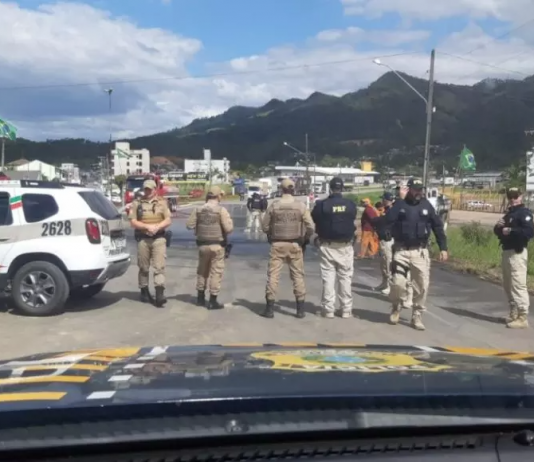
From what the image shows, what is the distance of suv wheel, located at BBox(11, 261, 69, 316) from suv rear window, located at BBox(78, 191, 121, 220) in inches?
39.0

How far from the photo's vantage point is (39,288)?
9664 millimetres

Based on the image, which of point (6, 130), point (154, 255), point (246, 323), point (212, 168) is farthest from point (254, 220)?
point (212, 168)

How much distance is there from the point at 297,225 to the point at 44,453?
789 cm

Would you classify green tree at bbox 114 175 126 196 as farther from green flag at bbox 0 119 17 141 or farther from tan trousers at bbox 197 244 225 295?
tan trousers at bbox 197 244 225 295

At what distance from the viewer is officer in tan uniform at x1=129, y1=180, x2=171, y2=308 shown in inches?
407

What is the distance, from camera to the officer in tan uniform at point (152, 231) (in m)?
10.3

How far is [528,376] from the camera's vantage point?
2453mm

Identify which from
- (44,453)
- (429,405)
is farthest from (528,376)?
(44,453)

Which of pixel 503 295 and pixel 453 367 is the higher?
pixel 453 367

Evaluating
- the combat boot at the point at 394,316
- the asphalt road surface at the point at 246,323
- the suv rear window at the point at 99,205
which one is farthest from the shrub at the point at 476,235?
the suv rear window at the point at 99,205

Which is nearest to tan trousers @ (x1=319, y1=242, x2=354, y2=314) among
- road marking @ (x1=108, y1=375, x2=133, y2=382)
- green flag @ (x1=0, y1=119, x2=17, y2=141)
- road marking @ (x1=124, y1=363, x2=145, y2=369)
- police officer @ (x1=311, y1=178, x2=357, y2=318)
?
police officer @ (x1=311, y1=178, x2=357, y2=318)

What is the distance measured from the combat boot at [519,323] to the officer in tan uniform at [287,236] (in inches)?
104

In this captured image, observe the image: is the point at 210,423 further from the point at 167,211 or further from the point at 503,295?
the point at 503,295

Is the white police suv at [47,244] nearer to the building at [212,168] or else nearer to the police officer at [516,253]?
the police officer at [516,253]
